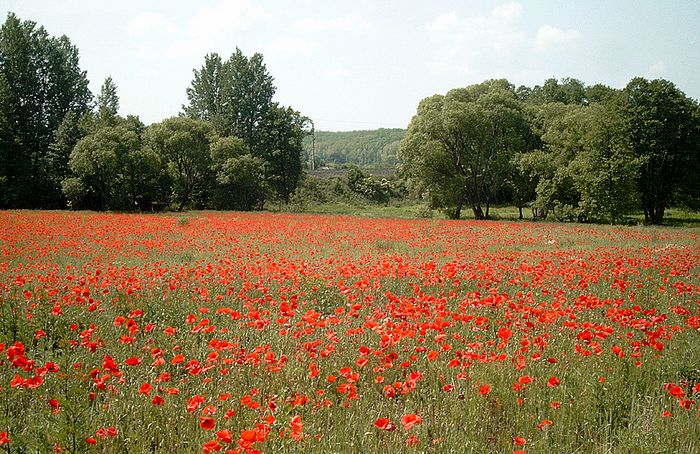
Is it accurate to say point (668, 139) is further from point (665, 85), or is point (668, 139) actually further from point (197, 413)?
point (197, 413)

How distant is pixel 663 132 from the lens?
3700 cm

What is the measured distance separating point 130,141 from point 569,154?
39.4 metres

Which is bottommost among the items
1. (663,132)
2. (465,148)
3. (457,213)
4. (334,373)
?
(334,373)

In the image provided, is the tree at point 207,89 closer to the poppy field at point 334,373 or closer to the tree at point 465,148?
the tree at point 465,148

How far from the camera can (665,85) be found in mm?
36719

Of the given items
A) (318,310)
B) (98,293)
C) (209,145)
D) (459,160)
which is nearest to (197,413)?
(318,310)

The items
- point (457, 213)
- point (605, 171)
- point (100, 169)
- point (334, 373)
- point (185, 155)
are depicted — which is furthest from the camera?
point (185, 155)

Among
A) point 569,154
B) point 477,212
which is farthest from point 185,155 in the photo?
point 569,154

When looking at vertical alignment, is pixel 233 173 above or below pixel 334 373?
above

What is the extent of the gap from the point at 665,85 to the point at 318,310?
42021 millimetres

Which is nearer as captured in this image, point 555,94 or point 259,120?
point 259,120

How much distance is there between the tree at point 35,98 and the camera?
134 ft

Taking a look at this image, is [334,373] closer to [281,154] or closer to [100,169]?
[100,169]

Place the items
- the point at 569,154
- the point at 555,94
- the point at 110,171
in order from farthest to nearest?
the point at 555,94 < the point at 569,154 < the point at 110,171
